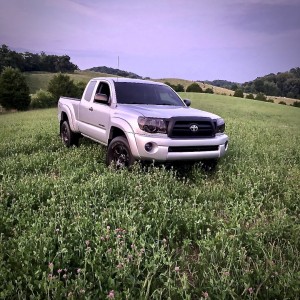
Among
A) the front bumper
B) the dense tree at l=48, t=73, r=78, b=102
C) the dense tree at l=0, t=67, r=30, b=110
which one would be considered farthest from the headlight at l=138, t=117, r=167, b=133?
the dense tree at l=48, t=73, r=78, b=102

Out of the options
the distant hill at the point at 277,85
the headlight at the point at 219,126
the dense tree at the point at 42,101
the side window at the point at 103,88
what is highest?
the distant hill at the point at 277,85

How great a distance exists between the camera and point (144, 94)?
7.66m

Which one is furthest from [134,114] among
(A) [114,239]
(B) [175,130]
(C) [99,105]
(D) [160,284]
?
(D) [160,284]

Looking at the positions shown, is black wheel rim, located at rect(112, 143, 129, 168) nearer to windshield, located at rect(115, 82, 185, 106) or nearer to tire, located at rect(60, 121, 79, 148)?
windshield, located at rect(115, 82, 185, 106)

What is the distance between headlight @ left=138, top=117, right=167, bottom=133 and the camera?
5.87 m

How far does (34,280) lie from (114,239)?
1020 millimetres

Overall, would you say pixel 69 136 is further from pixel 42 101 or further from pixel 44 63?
pixel 44 63

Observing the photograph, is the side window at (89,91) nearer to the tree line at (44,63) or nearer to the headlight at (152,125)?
the headlight at (152,125)

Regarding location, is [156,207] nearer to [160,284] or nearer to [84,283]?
[160,284]

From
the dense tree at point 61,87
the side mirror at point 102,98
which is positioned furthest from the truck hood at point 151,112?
the dense tree at point 61,87

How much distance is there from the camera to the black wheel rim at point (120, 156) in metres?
6.29

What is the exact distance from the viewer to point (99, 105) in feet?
24.8

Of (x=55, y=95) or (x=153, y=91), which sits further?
(x=55, y=95)

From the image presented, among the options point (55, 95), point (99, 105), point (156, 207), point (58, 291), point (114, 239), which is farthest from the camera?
point (55, 95)
